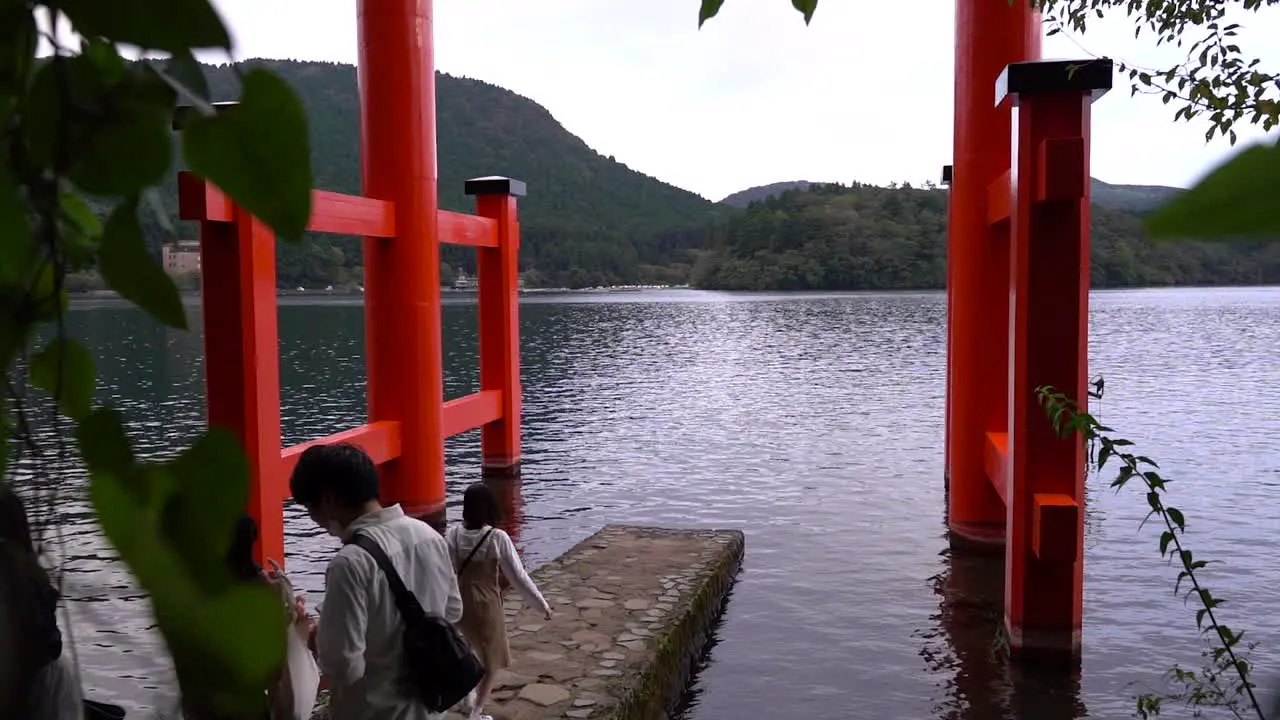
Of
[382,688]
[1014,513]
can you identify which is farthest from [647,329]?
[382,688]

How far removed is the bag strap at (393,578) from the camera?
2.76m

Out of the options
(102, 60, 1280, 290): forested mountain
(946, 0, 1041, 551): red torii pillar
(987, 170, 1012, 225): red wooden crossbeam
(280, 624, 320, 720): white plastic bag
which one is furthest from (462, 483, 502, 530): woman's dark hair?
(102, 60, 1280, 290): forested mountain

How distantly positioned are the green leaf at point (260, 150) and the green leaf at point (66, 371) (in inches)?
8.0

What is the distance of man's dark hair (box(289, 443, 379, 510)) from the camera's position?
284 centimetres

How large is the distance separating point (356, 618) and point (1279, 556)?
10.2 m

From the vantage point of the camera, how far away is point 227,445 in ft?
1.54

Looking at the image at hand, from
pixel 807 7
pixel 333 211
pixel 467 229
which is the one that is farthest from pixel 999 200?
pixel 807 7

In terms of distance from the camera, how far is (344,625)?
107 inches

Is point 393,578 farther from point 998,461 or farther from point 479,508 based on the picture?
point 998,461

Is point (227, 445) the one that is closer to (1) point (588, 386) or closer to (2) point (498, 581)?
(2) point (498, 581)

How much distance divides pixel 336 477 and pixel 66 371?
2322mm

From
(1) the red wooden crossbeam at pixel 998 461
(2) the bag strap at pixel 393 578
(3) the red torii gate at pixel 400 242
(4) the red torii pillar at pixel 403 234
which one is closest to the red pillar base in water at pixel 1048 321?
(1) the red wooden crossbeam at pixel 998 461

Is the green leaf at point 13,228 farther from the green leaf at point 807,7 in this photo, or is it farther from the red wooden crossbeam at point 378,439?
the red wooden crossbeam at point 378,439

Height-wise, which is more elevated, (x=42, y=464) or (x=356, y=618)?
(x=42, y=464)
